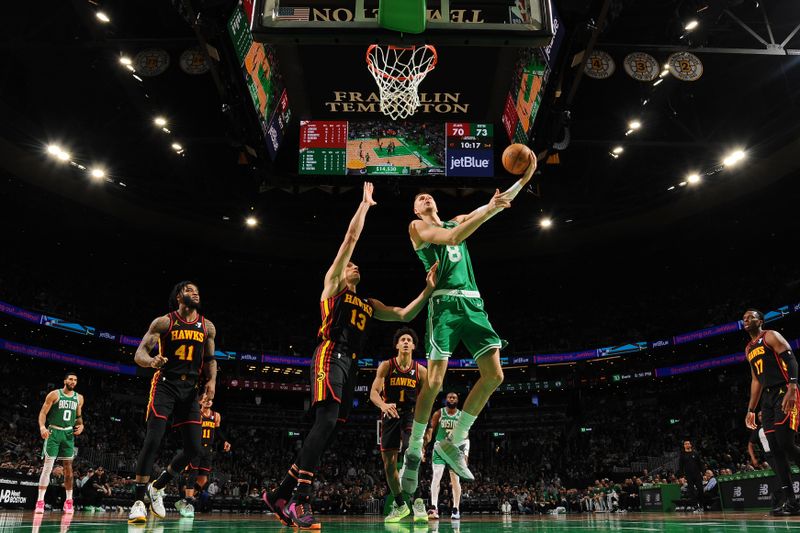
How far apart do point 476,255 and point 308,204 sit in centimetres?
971

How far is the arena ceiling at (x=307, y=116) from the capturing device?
13680 millimetres

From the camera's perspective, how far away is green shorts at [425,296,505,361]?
5.35 meters

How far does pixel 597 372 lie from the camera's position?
108 ft

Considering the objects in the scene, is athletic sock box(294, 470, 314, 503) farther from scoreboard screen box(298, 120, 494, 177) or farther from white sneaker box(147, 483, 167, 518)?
scoreboard screen box(298, 120, 494, 177)

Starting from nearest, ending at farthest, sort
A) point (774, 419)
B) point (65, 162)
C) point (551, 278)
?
point (774, 419) → point (65, 162) → point (551, 278)

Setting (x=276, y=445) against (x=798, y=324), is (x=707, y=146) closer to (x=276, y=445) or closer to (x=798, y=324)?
(x=798, y=324)

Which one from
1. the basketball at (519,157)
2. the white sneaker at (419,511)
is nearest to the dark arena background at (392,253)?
the white sneaker at (419,511)

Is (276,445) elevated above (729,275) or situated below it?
below

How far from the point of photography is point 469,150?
13156 mm

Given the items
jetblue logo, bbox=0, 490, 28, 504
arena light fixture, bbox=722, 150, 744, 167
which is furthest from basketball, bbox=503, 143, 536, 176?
arena light fixture, bbox=722, 150, 744, 167

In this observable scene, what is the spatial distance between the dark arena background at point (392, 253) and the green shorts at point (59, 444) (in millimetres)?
122

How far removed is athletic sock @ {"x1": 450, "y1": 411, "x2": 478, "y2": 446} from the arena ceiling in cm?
769

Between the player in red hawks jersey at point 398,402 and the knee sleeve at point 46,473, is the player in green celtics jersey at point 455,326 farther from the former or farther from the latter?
the knee sleeve at point 46,473

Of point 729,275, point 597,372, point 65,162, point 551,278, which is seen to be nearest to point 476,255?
point 551,278
